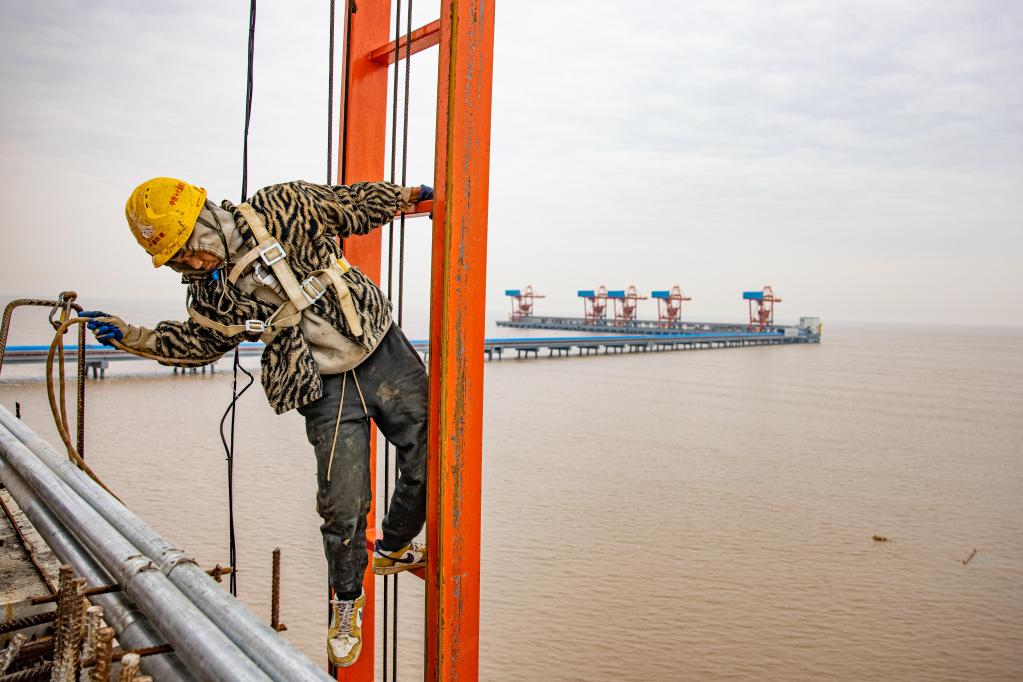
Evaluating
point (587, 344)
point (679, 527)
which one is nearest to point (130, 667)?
point (679, 527)

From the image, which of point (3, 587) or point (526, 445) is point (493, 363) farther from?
point (3, 587)

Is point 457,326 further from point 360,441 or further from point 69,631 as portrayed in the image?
point 69,631

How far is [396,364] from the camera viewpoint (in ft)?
8.07

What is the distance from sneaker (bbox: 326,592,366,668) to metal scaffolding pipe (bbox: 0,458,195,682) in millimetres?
516

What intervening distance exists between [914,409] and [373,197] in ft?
62.9

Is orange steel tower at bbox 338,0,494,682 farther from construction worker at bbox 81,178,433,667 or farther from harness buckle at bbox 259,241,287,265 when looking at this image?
harness buckle at bbox 259,241,287,265

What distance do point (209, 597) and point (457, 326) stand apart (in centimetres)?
102

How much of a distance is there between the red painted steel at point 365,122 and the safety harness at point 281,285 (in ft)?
2.15

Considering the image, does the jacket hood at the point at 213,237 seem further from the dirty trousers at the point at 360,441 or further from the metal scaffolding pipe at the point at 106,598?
the metal scaffolding pipe at the point at 106,598

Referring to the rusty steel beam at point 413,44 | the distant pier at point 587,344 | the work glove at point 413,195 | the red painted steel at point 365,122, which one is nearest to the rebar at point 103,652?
the red painted steel at point 365,122

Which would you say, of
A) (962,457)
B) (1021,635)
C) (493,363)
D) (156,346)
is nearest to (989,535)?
(1021,635)

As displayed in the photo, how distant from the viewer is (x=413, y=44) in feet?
9.01

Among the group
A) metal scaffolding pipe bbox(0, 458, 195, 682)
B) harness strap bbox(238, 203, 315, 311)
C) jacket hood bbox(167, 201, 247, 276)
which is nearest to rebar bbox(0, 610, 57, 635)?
metal scaffolding pipe bbox(0, 458, 195, 682)

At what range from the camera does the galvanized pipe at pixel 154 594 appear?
1769 mm
